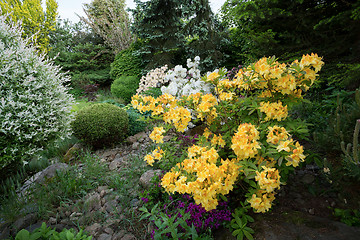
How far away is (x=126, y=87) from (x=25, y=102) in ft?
15.9

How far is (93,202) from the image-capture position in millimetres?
2338

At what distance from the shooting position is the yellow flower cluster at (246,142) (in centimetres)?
133

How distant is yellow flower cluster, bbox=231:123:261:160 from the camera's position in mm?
1332

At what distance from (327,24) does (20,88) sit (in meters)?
4.48

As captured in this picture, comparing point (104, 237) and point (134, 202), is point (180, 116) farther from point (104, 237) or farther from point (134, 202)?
point (104, 237)

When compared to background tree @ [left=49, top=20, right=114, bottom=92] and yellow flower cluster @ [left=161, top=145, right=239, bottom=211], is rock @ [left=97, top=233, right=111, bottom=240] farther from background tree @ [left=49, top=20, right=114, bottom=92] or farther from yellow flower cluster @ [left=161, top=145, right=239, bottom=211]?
background tree @ [left=49, top=20, right=114, bottom=92]

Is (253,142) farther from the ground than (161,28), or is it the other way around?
(161,28)

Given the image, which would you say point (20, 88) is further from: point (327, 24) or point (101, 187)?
point (327, 24)

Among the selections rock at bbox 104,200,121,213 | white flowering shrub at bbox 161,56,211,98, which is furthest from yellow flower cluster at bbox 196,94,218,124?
rock at bbox 104,200,121,213

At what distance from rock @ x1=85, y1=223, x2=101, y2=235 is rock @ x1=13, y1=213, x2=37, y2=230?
63cm

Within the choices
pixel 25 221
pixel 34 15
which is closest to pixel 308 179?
pixel 25 221

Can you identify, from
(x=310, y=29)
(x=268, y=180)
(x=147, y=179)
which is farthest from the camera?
(x=310, y=29)

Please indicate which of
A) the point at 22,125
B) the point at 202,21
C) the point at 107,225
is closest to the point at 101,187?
the point at 107,225

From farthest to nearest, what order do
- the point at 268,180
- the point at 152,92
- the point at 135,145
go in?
the point at 152,92
the point at 135,145
the point at 268,180
